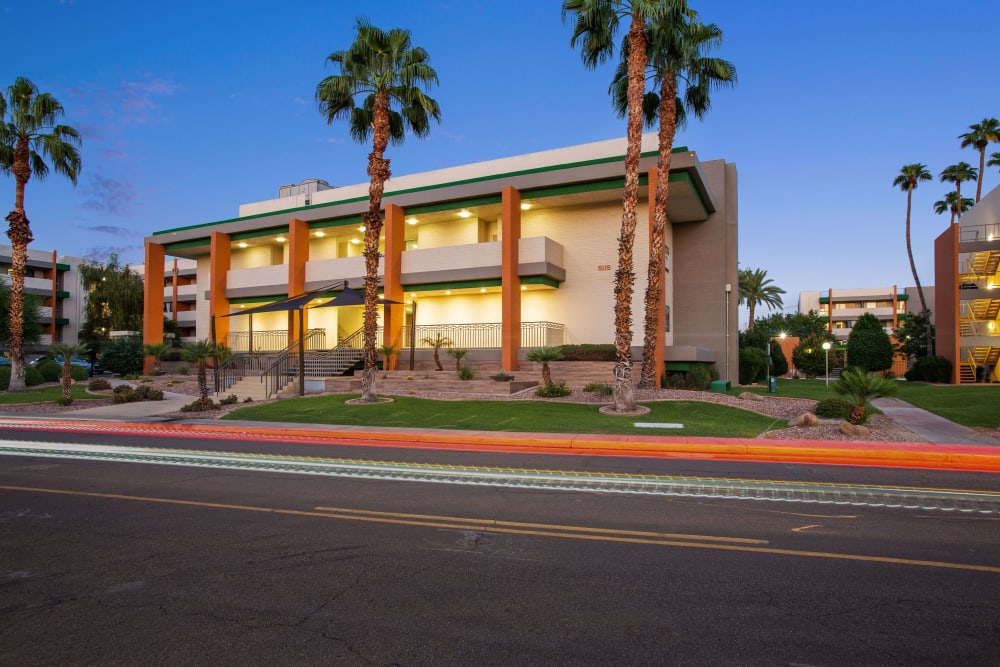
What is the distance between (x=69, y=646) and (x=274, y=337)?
1229 inches

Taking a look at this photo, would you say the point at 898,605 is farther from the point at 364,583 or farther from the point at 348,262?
the point at 348,262

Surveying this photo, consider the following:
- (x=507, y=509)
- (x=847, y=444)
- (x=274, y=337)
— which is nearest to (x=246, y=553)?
(x=507, y=509)

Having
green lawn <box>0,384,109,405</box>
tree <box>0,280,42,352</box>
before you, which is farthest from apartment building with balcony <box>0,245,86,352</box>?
green lawn <box>0,384,109,405</box>

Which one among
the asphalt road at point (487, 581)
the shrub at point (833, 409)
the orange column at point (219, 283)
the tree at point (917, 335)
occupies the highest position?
the orange column at point (219, 283)

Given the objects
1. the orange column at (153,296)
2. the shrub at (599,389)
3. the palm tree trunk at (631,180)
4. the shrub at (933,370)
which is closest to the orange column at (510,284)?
the shrub at (599,389)

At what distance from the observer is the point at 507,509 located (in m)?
7.05

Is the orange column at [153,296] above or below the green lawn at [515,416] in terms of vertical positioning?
above

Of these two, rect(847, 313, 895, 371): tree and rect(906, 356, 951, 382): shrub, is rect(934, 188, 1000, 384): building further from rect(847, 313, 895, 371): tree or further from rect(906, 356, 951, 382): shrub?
rect(847, 313, 895, 371): tree

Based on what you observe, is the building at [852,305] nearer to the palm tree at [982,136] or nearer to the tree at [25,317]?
the palm tree at [982,136]

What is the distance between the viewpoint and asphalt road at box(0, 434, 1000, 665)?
3.63 m

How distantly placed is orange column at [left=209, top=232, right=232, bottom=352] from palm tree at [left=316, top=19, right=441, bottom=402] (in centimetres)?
1616

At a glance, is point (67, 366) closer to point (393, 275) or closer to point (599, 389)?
point (393, 275)

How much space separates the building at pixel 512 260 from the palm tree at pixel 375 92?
5097 mm

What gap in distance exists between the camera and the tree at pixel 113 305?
51875 millimetres
